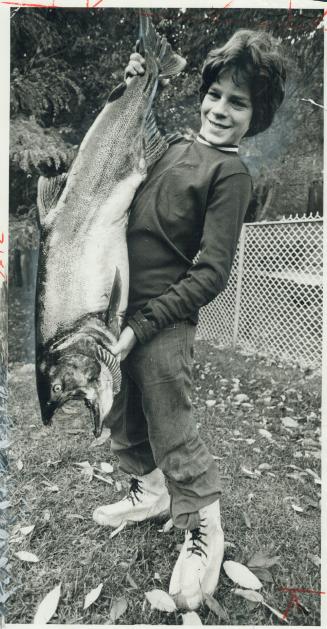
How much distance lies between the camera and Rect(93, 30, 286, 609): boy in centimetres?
118

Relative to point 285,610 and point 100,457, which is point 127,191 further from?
point 285,610

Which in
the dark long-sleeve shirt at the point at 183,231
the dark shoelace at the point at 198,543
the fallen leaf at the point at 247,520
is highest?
the dark long-sleeve shirt at the point at 183,231

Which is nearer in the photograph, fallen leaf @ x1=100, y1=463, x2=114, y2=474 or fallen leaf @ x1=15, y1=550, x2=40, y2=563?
fallen leaf @ x1=15, y1=550, x2=40, y2=563

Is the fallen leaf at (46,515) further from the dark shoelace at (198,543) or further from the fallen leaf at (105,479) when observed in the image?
the dark shoelace at (198,543)

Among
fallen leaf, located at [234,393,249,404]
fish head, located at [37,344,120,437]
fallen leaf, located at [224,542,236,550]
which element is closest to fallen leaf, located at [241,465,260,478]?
fallen leaf, located at [224,542,236,550]

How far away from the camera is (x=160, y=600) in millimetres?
1304

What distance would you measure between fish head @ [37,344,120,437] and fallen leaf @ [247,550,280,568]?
2.27ft

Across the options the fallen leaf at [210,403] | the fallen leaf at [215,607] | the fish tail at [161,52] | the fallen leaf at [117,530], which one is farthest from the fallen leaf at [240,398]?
the fish tail at [161,52]

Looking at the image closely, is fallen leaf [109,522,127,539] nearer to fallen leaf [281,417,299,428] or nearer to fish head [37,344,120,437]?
fish head [37,344,120,437]

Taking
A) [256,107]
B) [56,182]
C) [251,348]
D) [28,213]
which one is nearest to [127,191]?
[56,182]

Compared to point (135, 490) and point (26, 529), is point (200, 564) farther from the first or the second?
point (26, 529)

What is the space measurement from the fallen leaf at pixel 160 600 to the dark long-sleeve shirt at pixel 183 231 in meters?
0.81

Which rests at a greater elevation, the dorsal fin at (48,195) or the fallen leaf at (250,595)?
the dorsal fin at (48,195)

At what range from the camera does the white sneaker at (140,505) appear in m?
1.53
